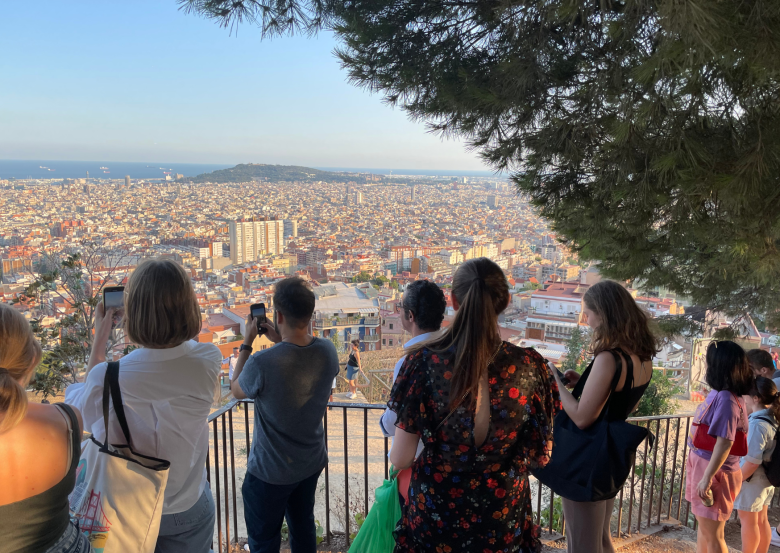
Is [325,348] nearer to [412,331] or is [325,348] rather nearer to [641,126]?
[412,331]

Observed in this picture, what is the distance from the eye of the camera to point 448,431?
4.31 ft

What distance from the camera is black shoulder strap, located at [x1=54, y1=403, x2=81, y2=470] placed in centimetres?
117

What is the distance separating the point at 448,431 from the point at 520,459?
10.0 inches

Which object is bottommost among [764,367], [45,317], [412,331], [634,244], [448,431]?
[45,317]

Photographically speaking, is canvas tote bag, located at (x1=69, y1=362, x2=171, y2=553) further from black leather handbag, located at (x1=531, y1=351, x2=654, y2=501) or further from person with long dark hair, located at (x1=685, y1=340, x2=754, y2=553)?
person with long dark hair, located at (x1=685, y1=340, x2=754, y2=553)

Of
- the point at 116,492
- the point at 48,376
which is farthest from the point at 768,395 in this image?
the point at 48,376

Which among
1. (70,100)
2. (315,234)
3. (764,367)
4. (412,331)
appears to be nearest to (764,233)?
(764,367)

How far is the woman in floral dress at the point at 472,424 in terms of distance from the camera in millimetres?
1300

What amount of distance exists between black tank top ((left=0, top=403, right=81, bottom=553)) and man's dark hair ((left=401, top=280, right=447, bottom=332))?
3.50ft

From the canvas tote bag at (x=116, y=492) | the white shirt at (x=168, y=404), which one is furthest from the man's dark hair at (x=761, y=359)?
the canvas tote bag at (x=116, y=492)

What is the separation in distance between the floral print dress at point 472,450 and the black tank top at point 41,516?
79cm

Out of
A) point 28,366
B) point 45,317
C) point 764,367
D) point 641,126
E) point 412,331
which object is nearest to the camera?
point 28,366

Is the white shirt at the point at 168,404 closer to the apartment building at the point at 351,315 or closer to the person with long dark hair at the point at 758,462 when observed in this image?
the person with long dark hair at the point at 758,462

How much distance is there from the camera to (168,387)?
1.42 m
